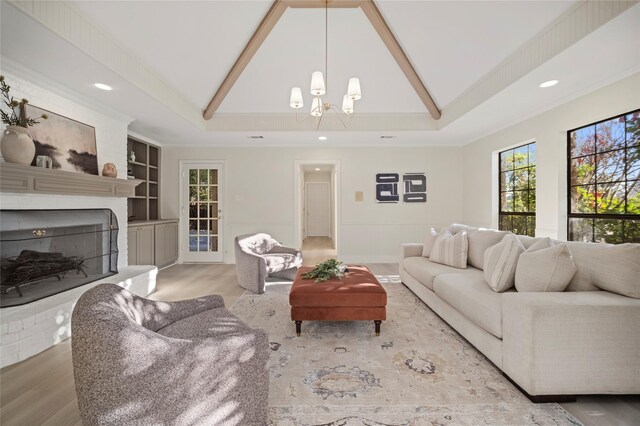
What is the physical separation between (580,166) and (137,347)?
4.92 meters

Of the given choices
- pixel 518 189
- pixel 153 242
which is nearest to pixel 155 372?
pixel 153 242

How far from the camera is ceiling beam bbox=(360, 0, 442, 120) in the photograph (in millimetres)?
3277

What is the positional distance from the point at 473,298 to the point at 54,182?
4.05 meters

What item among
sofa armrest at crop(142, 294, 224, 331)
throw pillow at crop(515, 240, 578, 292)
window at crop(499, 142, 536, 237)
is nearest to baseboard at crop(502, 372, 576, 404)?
throw pillow at crop(515, 240, 578, 292)

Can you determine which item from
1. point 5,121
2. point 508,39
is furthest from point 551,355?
point 5,121

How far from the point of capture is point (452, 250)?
139 inches

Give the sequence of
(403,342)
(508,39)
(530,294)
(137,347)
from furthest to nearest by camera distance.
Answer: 1. (508,39)
2. (403,342)
3. (530,294)
4. (137,347)

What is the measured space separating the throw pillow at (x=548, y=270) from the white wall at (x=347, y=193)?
4155mm

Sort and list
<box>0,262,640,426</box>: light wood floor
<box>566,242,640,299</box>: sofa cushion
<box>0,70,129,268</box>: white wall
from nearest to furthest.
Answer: <box>0,262,640,426</box>: light wood floor → <box>566,242,640,299</box>: sofa cushion → <box>0,70,129,268</box>: white wall

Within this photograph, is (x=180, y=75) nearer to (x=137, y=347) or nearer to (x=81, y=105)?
(x=81, y=105)

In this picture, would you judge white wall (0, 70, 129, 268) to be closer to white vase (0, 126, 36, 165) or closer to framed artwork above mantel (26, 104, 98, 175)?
framed artwork above mantel (26, 104, 98, 175)

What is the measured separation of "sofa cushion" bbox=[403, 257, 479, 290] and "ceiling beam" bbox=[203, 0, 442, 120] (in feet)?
8.40

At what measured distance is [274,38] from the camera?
12.3ft

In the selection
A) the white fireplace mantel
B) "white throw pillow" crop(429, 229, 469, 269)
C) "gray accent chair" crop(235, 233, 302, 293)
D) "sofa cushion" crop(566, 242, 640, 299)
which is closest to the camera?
"sofa cushion" crop(566, 242, 640, 299)
